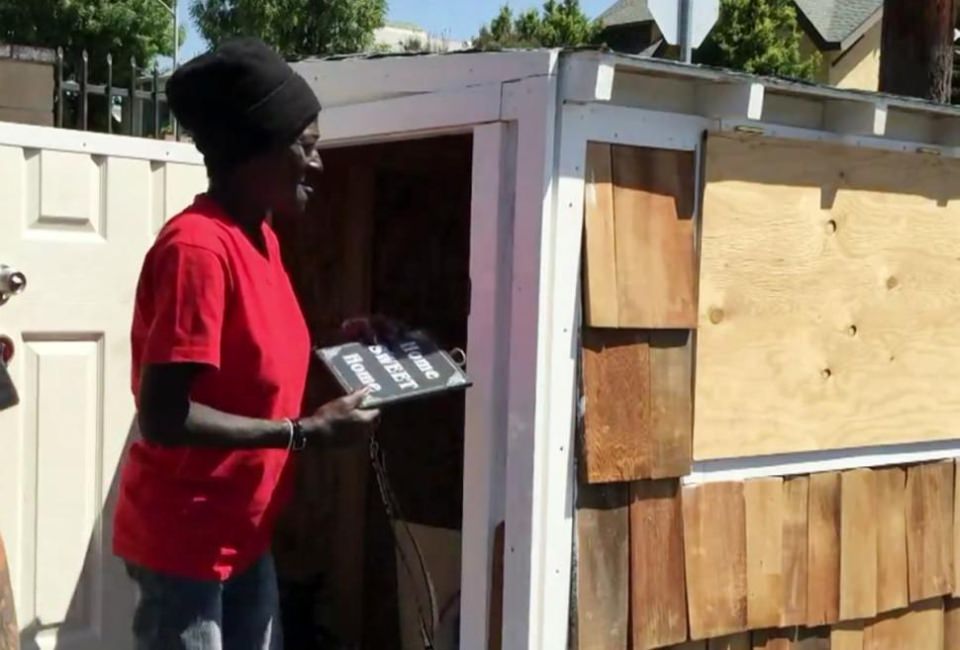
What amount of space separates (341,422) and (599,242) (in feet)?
3.23

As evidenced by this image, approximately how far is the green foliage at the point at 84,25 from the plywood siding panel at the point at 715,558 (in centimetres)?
1692

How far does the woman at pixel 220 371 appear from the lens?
7.34ft

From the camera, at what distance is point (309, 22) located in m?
19.1

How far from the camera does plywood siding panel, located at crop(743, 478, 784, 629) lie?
11.5ft

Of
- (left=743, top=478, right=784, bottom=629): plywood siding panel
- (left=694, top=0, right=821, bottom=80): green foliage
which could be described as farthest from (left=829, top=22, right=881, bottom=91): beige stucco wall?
(left=743, top=478, right=784, bottom=629): plywood siding panel

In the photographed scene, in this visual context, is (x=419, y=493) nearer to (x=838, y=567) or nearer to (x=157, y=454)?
(x=838, y=567)

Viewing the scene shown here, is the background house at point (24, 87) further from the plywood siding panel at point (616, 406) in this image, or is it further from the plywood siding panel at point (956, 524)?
the plywood siding panel at point (956, 524)

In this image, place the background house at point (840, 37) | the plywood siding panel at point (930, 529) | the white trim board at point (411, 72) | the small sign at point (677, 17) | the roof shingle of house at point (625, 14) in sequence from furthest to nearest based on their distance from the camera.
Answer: the roof shingle of house at point (625, 14) → the background house at point (840, 37) → the small sign at point (677, 17) → the plywood siding panel at point (930, 529) → the white trim board at point (411, 72)

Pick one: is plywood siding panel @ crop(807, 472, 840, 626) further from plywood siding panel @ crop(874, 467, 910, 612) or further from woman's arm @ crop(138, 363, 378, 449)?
woman's arm @ crop(138, 363, 378, 449)

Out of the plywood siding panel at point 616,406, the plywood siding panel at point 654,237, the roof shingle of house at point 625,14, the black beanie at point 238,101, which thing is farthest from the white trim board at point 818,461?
the roof shingle of house at point 625,14

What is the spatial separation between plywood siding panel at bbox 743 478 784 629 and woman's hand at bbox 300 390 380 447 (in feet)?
4.63

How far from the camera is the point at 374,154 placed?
4113 millimetres

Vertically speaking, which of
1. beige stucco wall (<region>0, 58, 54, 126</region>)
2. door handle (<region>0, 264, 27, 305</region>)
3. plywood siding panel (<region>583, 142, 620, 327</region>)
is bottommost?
door handle (<region>0, 264, 27, 305</region>)

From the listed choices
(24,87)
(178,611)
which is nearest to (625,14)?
(24,87)
